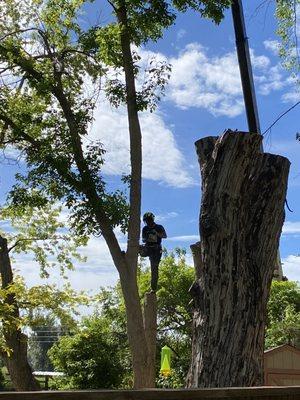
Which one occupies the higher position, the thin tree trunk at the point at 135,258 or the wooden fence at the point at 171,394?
the thin tree trunk at the point at 135,258

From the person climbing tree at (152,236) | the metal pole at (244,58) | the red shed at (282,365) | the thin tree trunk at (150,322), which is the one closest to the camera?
the metal pole at (244,58)

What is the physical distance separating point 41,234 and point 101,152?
10803 mm

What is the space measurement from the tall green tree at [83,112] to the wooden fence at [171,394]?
5.59 m

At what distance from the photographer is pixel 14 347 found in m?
12.1

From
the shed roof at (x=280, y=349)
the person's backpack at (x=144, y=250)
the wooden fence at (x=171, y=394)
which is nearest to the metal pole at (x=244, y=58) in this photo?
the person's backpack at (x=144, y=250)

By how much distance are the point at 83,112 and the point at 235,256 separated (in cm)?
648

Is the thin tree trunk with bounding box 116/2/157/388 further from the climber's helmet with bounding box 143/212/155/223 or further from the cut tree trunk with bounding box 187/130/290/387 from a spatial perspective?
the cut tree trunk with bounding box 187/130/290/387

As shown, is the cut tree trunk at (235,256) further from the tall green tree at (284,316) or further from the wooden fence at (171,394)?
the tall green tree at (284,316)

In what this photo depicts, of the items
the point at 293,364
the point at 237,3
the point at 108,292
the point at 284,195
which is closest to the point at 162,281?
the point at 108,292

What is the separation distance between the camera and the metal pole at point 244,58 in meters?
8.36

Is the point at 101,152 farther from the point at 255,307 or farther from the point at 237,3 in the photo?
the point at 255,307

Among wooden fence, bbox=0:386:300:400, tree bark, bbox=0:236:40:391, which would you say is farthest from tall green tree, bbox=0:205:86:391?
wooden fence, bbox=0:386:300:400

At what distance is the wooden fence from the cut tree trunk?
1396mm

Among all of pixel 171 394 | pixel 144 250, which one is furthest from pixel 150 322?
pixel 171 394
